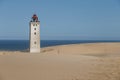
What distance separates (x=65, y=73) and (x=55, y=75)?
692mm

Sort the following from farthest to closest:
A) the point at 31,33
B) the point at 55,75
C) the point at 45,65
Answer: the point at 31,33, the point at 45,65, the point at 55,75

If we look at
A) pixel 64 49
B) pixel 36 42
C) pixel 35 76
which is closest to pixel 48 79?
pixel 35 76

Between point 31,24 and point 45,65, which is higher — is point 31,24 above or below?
above

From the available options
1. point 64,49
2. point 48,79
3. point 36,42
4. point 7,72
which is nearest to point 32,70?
point 7,72

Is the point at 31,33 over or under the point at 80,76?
over

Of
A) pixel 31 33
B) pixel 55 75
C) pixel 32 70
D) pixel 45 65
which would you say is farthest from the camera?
pixel 31 33

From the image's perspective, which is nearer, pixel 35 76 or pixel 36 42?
pixel 35 76

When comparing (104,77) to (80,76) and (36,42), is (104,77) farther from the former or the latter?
(36,42)

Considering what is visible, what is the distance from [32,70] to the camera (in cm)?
1351

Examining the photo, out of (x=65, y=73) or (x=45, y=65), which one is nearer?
(x=65, y=73)

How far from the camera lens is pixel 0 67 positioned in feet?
45.4

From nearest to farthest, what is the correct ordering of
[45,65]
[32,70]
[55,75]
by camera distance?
[55,75] < [32,70] < [45,65]

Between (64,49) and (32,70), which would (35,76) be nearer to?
(32,70)

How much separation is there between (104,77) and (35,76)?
2745 millimetres
